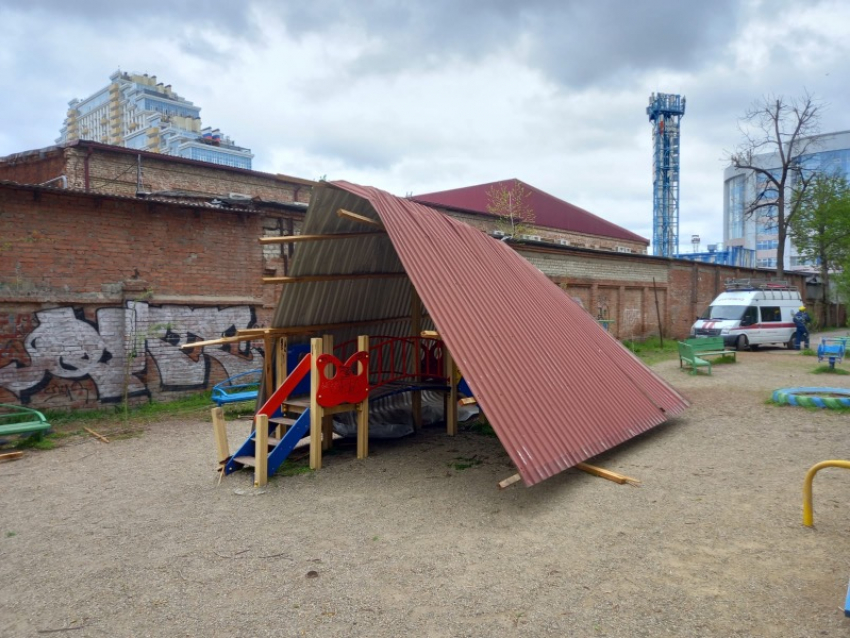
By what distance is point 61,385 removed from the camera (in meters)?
10.6

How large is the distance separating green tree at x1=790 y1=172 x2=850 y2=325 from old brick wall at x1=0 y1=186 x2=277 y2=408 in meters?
33.7

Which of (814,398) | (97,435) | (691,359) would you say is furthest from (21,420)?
(691,359)

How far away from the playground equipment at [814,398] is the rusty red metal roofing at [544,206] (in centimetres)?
2551

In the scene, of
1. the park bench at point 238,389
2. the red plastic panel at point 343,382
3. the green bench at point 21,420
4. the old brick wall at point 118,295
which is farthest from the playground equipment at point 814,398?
the green bench at point 21,420

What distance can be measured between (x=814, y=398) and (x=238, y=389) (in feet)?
34.6

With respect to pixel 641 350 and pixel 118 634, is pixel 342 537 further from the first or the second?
pixel 641 350

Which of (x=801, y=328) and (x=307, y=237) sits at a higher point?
(x=307, y=237)

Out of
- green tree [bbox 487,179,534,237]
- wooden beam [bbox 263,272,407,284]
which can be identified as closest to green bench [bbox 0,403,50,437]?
wooden beam [bbox 263,272,407,284]

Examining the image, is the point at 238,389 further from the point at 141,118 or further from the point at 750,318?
the point at 141,118

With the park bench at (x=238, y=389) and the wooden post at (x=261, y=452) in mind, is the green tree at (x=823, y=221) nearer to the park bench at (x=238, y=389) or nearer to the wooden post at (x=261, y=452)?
the park bench at (x=238, y=389)

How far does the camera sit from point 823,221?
1416 inches

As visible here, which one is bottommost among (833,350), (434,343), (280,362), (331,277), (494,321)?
(833,350)

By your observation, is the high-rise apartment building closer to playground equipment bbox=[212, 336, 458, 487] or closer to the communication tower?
the communication tower

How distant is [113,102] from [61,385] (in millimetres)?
109217
